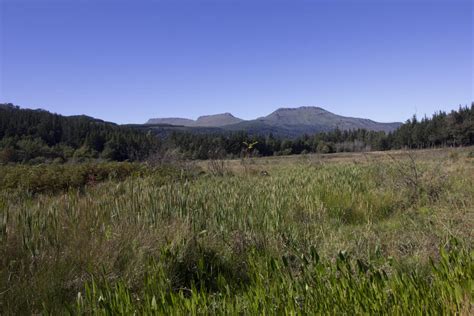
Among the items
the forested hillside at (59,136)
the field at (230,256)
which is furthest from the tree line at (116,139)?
the field at (230,256)

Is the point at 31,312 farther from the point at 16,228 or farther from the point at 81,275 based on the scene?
the point at 16,228

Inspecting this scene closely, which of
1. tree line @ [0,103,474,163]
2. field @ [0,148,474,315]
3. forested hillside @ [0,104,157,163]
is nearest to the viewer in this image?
field @ [0,148,474,315]

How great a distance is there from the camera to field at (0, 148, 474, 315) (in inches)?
81.9

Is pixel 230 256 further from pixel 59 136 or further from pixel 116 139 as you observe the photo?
pixel 59 136

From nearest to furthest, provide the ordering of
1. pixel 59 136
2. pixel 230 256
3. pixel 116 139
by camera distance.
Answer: pixel 230 256 → pixel 116 139 → pixel 59 136

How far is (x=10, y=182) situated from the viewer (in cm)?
1362

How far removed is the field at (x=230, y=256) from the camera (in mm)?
2080

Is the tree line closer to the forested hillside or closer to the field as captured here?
the forested hillside

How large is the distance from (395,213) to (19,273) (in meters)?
5.46

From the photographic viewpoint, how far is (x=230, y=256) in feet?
11.5

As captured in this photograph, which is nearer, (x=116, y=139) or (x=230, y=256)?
(x=230, y=256)

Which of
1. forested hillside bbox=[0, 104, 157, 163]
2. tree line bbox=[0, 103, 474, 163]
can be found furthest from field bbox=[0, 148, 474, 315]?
forested hillside bbox=[0, 104, 157, 163]

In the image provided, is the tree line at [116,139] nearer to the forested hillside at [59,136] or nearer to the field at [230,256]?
the forested hillside at [59,136]

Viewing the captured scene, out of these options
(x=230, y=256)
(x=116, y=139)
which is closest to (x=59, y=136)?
(x=116, y=139)
